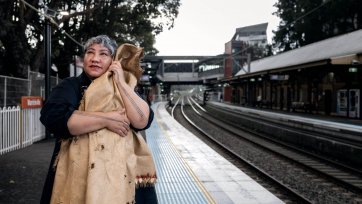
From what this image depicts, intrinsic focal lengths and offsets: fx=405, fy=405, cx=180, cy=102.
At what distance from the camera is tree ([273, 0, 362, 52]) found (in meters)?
45.8

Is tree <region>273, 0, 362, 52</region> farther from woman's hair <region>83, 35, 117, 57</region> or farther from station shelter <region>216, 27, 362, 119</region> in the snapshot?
woman's hair <region>83, 35, 117, 57</region>

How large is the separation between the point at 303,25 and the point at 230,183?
4779 centimetres

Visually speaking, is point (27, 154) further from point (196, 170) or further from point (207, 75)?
point (207, 75)

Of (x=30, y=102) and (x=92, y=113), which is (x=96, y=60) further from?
(x=30, y=102)

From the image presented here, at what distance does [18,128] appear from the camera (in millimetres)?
11344

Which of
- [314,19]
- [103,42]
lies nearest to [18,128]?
[103,42]

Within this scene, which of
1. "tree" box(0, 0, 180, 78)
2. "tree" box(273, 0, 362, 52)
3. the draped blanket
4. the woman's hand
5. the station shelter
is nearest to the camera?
the draped blanket

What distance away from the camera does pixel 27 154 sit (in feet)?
33.8

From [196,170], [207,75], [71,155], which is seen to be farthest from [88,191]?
[207,75]

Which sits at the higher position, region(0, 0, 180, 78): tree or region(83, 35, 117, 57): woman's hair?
region(0, 0, 180, 78): tree

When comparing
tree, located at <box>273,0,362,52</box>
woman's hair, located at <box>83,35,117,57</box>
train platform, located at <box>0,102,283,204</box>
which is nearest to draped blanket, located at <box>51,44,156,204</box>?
woman's hair, located at <box>83,35,117,57</box>

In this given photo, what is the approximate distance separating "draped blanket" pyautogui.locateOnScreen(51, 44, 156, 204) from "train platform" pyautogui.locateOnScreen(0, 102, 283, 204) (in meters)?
4.32

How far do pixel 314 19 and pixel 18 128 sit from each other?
45.9 metres

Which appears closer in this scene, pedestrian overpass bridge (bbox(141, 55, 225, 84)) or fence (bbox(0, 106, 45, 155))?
fence (bbox(0, 106, 45, 155))
